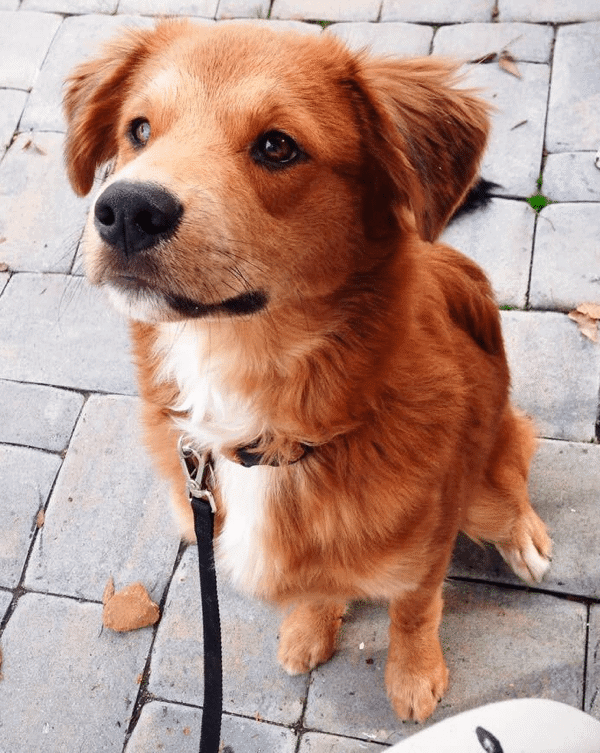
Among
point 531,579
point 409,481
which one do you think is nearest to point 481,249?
point 531,579

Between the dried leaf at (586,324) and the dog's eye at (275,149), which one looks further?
the dried leaf at (586,324)

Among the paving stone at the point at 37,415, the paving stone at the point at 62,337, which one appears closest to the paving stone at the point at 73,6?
the paving stone at the point at 62,337

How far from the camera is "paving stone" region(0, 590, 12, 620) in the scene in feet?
10.0

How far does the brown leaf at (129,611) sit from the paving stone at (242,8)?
10.5 feet

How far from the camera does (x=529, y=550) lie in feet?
9.33

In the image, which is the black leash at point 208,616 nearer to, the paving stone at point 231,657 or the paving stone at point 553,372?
the paving stone at point 231,657

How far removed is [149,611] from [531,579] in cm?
135

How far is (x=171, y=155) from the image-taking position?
1746mm

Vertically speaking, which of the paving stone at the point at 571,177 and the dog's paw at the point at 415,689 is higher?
the paving stone at the point at 571,177

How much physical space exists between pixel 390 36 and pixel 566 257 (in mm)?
1617

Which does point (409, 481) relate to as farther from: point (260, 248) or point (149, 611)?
point (149, 611)

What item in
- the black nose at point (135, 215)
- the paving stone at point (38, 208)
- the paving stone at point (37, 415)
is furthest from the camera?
the paving stone at point (38, 208)

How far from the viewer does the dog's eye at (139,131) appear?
1.96 metres

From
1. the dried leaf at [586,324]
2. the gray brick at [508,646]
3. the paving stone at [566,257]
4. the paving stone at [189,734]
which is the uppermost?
the paving stone at [566,257]
